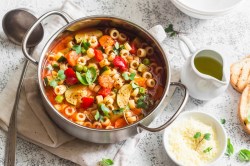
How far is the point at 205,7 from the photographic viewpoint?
3156 mm

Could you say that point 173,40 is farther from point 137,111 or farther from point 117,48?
point 137,111

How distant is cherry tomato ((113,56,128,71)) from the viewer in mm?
2725

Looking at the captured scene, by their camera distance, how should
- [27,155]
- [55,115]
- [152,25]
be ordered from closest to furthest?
[55,115] → [27,155] → [152,25]

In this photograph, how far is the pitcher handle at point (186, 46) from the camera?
2850 millimetres

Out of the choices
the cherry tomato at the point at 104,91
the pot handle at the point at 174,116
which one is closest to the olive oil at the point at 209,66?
the pot handle at the point at 174,116

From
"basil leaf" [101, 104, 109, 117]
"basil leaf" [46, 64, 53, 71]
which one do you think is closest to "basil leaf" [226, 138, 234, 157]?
"basil leaf" [101, 104, 109, 117]

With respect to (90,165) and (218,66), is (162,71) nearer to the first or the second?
(218,66)

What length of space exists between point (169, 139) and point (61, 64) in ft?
2.33

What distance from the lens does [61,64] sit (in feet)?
8.95

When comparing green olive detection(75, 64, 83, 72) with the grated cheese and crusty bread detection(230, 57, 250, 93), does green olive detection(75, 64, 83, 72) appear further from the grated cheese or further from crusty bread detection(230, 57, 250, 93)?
crusty bread detection(230, 57, 250, 93)

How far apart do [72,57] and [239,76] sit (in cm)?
99

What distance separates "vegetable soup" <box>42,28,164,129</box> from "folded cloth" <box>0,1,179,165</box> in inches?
5.1

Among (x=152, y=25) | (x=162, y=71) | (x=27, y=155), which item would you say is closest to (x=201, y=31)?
(x=152, y=25)

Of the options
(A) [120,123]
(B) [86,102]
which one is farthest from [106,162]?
(B) [86,102]
